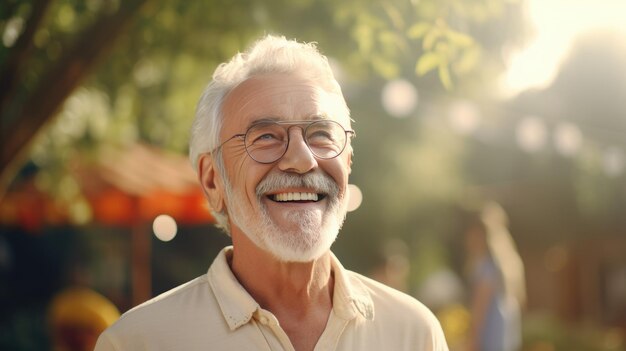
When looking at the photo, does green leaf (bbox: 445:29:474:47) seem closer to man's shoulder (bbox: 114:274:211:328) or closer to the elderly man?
the elderly man

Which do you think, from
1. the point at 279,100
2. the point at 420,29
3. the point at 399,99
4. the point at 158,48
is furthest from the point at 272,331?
the point at 399,99

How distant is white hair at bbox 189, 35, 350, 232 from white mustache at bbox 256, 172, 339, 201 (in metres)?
0.20

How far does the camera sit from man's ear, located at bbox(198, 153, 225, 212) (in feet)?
8.54

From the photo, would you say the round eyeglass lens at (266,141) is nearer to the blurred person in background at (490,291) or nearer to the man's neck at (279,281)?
the man's neck at (279,281)

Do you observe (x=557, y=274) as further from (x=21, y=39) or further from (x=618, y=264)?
(x=21, y=39)

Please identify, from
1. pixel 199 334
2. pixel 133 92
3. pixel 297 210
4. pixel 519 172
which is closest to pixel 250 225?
pixel 297 210

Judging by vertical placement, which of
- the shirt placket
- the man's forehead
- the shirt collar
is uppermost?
the man's forehead

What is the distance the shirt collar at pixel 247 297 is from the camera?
2.29m

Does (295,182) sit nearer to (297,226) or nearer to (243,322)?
(297,226)

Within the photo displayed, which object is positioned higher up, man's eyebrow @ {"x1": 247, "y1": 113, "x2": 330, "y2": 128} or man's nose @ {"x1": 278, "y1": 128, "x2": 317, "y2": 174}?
man's eyebrow @ {"x1": 247, "y1": 113, "x2": 330, "y2": 128}

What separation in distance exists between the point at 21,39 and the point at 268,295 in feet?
8.86

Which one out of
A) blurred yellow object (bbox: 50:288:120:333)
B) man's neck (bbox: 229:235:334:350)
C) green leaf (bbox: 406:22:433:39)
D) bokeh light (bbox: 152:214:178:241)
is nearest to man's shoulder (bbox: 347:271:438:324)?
man's neck (bbox: 229:235:334:350)

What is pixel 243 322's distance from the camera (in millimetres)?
2271

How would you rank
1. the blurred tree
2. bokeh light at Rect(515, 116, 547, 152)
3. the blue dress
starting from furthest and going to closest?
bokeh light at Rect(515, 116, 547, 152) < the blue dress < the blurred tree
